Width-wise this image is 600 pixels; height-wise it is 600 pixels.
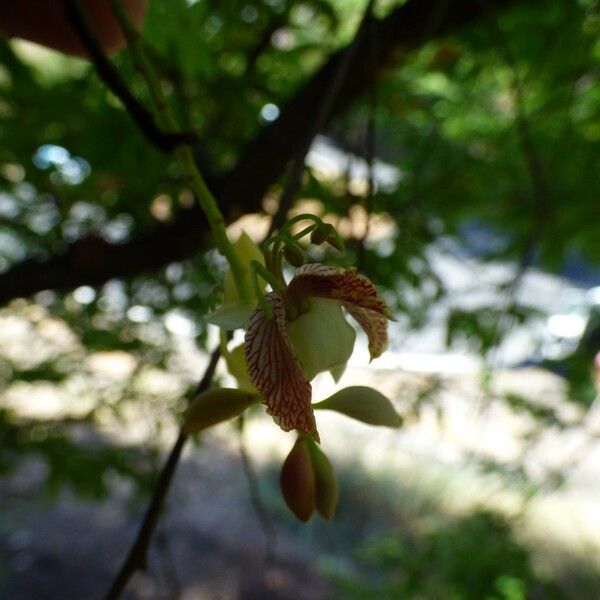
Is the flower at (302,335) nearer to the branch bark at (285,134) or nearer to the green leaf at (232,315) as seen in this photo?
the green leaf at (232,315)

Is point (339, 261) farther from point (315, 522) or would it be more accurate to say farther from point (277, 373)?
point (315, 522)

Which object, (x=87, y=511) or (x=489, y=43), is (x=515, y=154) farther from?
(x=87, y=511)

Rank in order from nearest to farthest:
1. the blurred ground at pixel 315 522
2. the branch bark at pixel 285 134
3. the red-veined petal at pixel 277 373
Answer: the red-veined petal at pixel 277 373, the branch bark at pixel 285 134, the blurred ground at pixel 315 522

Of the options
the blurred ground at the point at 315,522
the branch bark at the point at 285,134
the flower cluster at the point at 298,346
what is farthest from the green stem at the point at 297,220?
the blurred ground at the point at 315,522

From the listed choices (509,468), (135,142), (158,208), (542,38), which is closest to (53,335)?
(158,208)

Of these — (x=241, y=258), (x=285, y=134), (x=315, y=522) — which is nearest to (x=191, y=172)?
(x=241, y=258)

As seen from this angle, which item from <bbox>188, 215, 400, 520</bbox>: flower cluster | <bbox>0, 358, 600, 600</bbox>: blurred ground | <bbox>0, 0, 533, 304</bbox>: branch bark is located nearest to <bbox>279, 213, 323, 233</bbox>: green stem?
<bbox>188, 215, 400, 520</bbox>: flower cluster

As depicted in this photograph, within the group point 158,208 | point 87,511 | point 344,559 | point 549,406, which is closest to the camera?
point 158,208

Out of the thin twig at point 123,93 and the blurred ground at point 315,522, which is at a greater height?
the blurred ground at point 315,522
